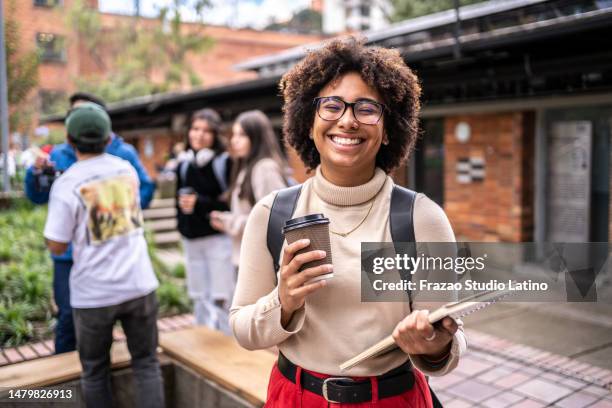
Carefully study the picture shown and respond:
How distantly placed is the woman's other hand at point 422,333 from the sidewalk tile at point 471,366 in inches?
120

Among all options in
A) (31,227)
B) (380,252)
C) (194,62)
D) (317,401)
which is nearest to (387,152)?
A: (380,252)

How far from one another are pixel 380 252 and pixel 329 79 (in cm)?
54

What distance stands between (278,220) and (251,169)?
2678 millimetres

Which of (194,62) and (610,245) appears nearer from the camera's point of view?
(610,245)

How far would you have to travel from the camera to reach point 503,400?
12.6 ft

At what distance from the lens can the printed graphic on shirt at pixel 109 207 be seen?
320 centimetres

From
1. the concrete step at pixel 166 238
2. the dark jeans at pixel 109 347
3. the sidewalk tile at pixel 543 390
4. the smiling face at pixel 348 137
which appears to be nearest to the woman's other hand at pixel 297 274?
the smiling face at pixel 348 137

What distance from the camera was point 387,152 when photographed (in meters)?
1.93

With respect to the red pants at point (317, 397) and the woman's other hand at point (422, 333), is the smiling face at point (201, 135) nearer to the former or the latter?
the red pants at point (317, 397)

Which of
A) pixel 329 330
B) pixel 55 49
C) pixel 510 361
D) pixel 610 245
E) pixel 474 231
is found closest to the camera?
pixel 610 245

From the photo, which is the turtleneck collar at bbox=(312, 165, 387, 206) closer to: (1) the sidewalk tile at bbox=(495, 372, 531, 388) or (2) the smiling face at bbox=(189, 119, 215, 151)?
(1) the sidewalk tile at bbox=(495, 372, 531, 388)

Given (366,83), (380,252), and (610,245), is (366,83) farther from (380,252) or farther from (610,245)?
(610,245)

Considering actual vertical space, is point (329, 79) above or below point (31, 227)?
above

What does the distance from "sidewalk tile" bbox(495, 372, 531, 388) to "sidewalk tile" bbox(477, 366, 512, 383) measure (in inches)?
1.7
